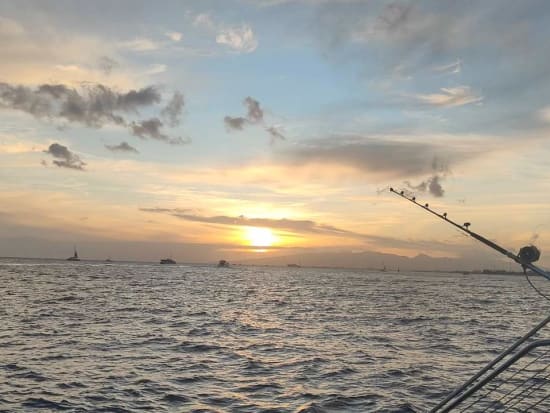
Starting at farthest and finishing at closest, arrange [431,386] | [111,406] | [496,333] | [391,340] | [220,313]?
[220,313]
[496,333]
[391,340]
[431,386]
[111,406]

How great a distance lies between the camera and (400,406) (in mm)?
20188

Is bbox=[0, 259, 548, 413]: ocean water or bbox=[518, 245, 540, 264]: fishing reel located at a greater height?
bbox=[518, 245, 540, 264]: fishing reel

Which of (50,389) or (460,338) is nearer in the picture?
(50,389)

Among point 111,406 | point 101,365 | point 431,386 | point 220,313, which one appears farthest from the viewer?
point 220,313

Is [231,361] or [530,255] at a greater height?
[530,255]

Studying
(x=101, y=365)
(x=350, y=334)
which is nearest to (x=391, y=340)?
(x=350, y=334)

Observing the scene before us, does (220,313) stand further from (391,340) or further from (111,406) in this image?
(111,406)

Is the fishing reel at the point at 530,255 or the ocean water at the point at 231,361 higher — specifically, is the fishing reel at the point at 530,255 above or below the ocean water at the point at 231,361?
above

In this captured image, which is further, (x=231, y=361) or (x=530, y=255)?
(x=231, y=361)

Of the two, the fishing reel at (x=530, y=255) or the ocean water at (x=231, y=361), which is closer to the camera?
the fishing reel at (x=530, y=255)

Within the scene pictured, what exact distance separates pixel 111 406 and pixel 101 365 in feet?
25.2

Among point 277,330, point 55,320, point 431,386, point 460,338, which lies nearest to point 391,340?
point 460,338

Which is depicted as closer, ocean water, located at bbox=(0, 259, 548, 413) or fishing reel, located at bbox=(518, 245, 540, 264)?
fishing reel, located at bbox=(518, 245, 540, 264)

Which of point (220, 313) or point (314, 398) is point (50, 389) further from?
point (220, 313)
